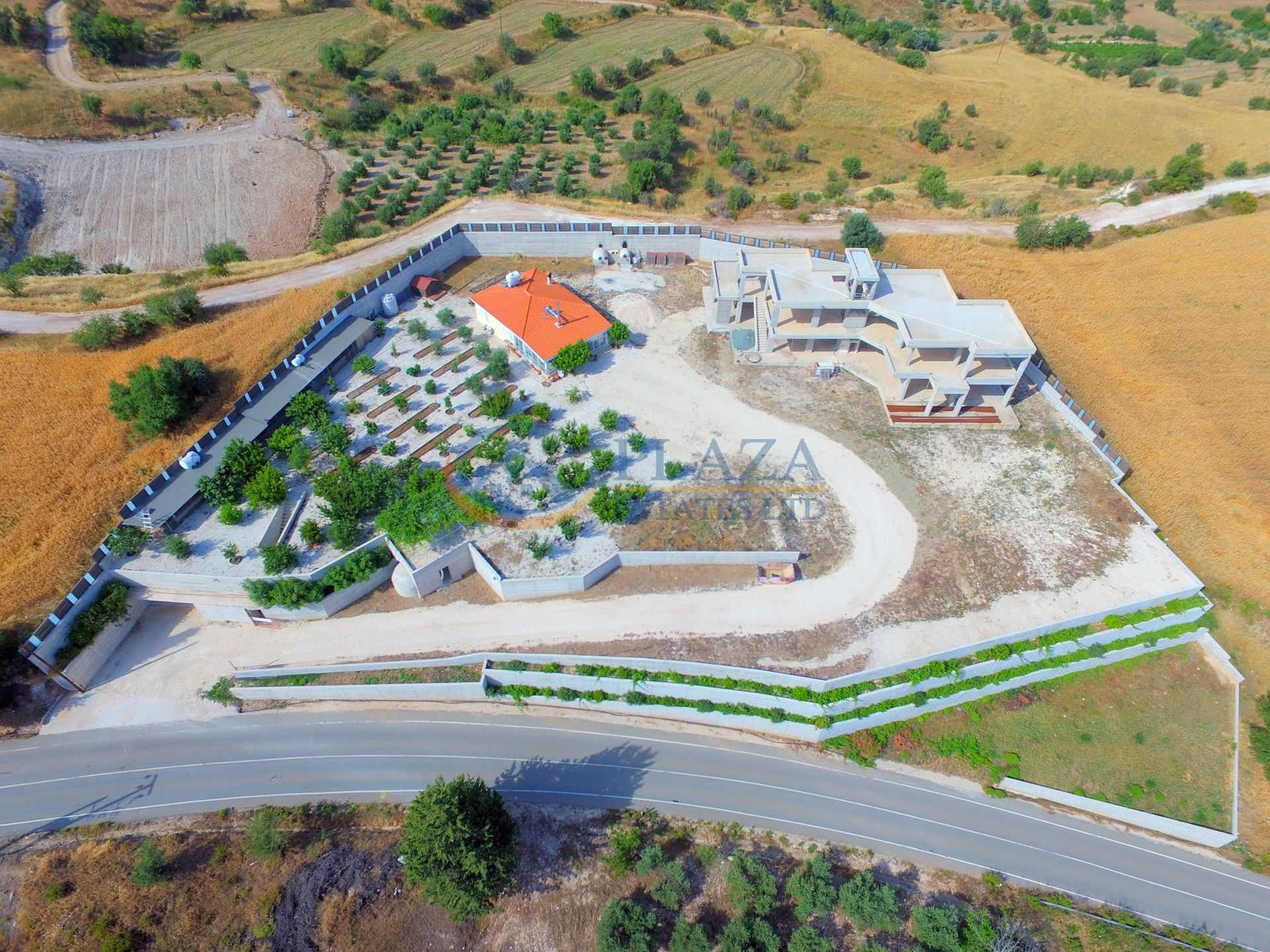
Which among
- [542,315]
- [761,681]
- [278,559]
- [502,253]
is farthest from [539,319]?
[761,681]

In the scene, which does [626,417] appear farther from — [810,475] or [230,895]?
[230,895]

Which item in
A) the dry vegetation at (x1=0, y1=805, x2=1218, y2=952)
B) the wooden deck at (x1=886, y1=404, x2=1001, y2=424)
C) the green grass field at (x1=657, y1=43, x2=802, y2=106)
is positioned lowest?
the dry vegetation at (x1=0, y1=805, x2=1218, y2=952)

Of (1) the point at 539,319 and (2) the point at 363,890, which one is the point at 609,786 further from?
(1) the point at 539,319

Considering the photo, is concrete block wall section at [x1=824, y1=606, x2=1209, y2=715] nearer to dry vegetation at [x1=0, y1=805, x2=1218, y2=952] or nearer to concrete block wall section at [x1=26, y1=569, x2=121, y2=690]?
dry vegetation at [x1=0, y1=805, x2=1218, y2=952]

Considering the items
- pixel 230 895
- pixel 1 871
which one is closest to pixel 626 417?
pixel 230 895

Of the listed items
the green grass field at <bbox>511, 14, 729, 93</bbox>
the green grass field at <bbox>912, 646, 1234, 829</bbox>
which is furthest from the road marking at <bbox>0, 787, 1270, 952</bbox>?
Result: the green grass field at <bbox>511, 14, 729, 93</bbox>
